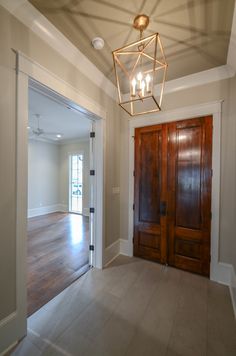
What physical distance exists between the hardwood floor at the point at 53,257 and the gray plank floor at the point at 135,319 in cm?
18

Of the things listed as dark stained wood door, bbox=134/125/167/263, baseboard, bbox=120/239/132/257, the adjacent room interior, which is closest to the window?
the adjacent room interior

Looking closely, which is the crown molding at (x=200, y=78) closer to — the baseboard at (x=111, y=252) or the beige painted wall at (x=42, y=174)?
the baseboard at (x=111, y=252)

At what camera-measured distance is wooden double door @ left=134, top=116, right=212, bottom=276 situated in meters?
2.39

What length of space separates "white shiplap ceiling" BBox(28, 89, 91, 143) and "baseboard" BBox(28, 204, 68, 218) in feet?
8.46

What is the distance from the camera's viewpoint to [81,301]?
1.92 meters

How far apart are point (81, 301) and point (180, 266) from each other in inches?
59.9

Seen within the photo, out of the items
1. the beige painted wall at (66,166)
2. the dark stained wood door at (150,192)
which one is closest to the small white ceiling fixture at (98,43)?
the dark stained wood door at (150,192)

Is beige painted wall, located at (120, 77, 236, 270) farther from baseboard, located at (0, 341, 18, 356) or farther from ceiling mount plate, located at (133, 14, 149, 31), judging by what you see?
baseboard, located at (0, 341, 18, 356)

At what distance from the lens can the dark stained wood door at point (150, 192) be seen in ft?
8.80

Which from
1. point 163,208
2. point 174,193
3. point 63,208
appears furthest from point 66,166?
point 174,193

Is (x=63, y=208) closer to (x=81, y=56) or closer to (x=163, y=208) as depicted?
(x=163, y=208)

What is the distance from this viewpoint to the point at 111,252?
285 centimetres

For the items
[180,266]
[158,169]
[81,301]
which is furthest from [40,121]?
[180,266]

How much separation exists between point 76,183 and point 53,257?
12.9ft
